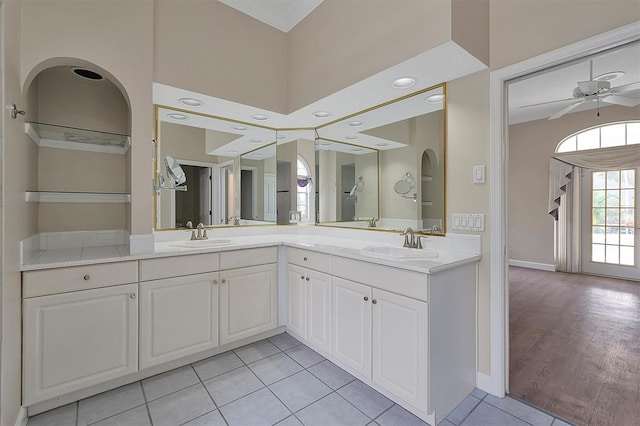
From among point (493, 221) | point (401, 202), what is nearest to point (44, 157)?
point (401, 202)

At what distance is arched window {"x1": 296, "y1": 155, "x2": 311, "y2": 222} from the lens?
3278 mm

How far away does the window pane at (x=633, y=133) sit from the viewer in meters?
4.50

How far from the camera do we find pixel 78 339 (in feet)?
5.66

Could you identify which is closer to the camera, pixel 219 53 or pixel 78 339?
pixel 78 339

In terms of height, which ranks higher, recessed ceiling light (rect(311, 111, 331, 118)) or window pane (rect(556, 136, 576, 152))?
window pane (rect(556, 136, 576, 152))

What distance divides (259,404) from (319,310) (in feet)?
2.42

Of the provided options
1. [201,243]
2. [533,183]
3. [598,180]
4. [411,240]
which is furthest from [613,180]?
[201,243]

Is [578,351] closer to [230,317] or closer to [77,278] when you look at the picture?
[230,317]

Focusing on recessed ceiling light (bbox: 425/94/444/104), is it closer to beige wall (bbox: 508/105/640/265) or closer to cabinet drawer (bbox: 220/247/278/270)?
cabinet drawer (bbox: 220/247/278/270)

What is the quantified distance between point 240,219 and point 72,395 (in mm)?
1783

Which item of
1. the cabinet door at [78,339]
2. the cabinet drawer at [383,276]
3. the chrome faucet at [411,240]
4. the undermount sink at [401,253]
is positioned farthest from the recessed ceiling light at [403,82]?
the cabinet door at [78,339]

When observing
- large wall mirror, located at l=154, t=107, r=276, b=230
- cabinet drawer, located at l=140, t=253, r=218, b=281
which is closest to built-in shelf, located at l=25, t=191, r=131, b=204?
large wall mirror, located at l=154, t=107, r=276, b=230

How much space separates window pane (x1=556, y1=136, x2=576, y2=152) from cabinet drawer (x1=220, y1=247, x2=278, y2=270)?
5.56m

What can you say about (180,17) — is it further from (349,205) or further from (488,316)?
(488,316)
